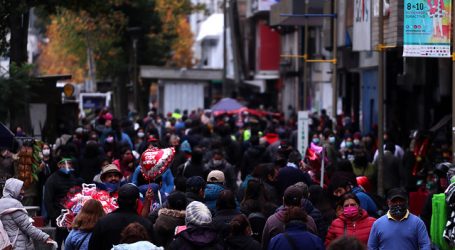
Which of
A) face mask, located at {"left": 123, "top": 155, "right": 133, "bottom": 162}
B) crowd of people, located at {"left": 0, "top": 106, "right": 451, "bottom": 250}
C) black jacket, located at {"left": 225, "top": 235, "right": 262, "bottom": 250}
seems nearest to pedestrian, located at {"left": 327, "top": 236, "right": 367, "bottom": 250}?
crowd of people, located at {"left": 0, "top": 106, "right": 451, "bottom": 250}

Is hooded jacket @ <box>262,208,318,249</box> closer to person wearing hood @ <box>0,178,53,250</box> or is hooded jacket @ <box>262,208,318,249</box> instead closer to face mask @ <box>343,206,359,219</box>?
face mask @ <box>343,206,359,219</box>

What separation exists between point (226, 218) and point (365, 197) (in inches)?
93.7

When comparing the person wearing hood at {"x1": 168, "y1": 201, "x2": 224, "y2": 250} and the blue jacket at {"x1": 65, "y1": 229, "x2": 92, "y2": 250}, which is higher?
the person wearing hood at {"x1": 168, "y1": 201, "x2": 224, "y2": 250}

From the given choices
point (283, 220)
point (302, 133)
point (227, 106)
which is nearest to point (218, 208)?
point (283, 220)

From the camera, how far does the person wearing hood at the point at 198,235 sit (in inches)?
416

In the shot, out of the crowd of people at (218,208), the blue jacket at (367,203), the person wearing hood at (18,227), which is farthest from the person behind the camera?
the blue jacket at (367,203)

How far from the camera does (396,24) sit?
77.6ft

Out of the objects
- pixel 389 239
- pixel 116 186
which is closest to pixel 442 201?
pixel 389 239

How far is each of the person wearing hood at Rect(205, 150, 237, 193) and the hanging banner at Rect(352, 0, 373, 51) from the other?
4.17 m

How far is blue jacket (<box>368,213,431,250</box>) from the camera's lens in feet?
38.7

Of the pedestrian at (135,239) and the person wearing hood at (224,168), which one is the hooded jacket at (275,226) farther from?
the person wearing hood at (224,168)

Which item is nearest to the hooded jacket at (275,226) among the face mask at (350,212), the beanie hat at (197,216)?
the face mask at (350,212)

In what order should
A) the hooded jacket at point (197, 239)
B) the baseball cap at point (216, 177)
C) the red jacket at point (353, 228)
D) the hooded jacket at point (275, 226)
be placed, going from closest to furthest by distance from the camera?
the hooded jacket at point (197, 239) → the hooded jacket at point (275, 226) → the red jacket at point (353, 228) → the baseball cap at point (216, 177)

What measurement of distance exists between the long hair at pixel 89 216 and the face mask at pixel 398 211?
2.58 m
